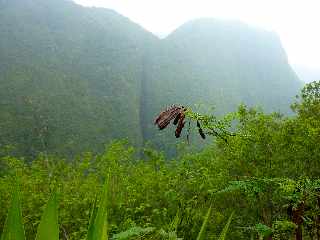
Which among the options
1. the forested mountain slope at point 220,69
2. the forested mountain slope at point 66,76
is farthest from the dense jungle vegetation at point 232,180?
the forested mountain slope at point 220,69

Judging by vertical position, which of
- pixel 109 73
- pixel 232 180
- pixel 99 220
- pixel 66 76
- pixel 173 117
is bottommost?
pixel 232 180

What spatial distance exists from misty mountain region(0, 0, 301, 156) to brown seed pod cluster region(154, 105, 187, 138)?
7615cm

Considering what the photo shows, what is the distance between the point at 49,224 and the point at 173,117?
1.54 metres

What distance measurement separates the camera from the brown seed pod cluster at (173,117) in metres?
2.60

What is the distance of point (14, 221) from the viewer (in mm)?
1230

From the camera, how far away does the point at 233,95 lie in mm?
137000

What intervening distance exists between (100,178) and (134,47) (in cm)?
11645

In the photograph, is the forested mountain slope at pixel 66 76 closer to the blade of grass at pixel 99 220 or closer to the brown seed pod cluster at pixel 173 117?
the brown seed pod cluster at pixel 173 117

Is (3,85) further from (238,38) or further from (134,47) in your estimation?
(238,38)

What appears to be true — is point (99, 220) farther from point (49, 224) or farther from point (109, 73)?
point (109, 73)

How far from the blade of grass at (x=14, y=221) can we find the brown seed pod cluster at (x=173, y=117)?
4.47 feet

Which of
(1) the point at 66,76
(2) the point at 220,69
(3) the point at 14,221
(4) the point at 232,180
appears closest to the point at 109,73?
(1) the point at 66,76

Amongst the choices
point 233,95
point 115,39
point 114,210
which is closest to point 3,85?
point 115,39

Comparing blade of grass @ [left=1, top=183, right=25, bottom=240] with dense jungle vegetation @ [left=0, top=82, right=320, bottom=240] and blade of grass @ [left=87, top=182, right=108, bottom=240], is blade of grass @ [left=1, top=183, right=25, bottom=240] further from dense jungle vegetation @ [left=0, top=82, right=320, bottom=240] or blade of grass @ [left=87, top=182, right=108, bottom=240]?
dense jungle vegetation @ [left=0, top=82, right=320, bottom=240]
